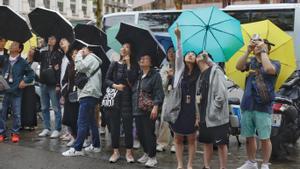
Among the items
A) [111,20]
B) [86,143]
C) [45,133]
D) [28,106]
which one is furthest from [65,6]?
[86,143]

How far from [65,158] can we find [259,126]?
3.03 m

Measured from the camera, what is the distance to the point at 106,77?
721 cm

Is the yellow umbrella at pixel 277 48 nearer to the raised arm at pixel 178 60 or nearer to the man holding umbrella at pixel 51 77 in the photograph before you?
the raised arm at pixel 178 60

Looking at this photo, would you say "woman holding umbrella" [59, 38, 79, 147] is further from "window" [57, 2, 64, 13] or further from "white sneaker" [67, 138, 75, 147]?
"window" [57, 2, 64, 13]

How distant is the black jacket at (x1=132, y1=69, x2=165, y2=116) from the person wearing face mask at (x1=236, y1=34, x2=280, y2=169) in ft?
3.87

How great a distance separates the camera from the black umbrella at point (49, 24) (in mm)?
8469

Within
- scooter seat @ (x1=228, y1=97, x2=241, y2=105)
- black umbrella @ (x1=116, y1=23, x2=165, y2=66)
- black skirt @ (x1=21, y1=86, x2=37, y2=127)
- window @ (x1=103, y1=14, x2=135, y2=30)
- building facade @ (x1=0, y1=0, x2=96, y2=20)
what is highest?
building facade @ (x1=0, y1=0, x2=96, y2=20)

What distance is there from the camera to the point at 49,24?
28.5ft

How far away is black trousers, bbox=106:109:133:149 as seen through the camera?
705cm

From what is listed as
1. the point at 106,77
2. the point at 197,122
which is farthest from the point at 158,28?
the point at 197,122

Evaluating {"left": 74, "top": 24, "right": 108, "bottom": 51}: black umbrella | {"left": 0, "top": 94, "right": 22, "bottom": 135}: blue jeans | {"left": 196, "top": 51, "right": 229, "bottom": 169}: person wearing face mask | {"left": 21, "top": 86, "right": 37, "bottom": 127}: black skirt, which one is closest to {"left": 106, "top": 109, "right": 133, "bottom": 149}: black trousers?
{"left": 196, "top": 51, "right": 229, "bottom": 169}: person wearing face mask

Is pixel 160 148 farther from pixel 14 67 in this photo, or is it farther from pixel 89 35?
pixel 14 67

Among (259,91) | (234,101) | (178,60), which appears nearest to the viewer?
(259,91)

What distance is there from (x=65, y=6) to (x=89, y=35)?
84784 mm
